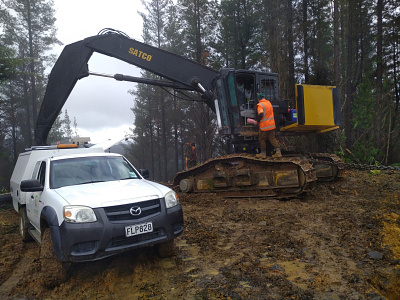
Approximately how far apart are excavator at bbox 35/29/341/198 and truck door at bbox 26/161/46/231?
464 centimetres

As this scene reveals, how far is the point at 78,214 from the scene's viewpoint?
3.91 meters

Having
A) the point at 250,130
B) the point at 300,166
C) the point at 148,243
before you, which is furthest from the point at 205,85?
the point at 148,243

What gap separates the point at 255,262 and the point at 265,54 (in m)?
20.0

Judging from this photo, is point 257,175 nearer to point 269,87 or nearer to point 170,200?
point 269,87

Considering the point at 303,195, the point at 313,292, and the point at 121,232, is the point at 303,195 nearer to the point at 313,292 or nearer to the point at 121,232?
the point at 313,292

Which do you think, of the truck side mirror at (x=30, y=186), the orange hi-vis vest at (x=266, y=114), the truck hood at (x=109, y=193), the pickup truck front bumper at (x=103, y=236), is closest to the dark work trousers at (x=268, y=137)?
the orange hi-vis vest at (x=266, y=114)

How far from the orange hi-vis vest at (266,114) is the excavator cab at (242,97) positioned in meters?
0.56

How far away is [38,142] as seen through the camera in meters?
10.6

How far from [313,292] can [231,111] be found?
20.2 ft

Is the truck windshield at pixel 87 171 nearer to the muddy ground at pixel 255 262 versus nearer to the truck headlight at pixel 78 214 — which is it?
the truck headlight at pixel 78 214

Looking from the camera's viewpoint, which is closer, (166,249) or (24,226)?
(166,249)

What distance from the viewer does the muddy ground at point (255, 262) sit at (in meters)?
3.57

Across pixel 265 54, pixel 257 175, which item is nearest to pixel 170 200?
pixel 257 175

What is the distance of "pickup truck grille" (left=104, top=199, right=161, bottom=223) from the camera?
4004mm
